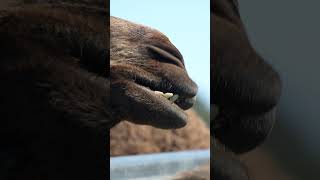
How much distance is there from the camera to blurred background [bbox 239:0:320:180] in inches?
165

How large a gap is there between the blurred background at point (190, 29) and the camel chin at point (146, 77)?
0.07 metres

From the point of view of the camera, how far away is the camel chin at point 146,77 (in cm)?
323

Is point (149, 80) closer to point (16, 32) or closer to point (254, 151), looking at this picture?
point (16, 32)

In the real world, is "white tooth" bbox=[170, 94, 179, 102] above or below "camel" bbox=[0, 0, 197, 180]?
below

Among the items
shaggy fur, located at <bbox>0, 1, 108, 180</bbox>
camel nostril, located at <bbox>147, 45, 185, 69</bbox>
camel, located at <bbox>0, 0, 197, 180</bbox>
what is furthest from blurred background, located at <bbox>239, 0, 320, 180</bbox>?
shaggy fur, located at <bbox>0, 1, 108, 180</bbox>

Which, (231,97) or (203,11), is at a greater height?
(203,11)

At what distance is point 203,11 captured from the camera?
12.4ft

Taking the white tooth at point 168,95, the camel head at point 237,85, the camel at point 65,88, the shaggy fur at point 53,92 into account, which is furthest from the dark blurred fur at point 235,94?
the shaggy fur at point 53,92

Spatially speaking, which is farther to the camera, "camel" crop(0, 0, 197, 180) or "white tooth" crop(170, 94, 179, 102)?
"white tooth" crop(170, 94, 179, 102)

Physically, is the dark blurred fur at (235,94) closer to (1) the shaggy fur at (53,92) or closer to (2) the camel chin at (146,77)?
(2) the camel chin at (146,77)

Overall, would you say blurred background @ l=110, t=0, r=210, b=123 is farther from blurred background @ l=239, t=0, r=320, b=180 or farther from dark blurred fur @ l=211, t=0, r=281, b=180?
blurred background @ l=239, t=0, r=320, b=180

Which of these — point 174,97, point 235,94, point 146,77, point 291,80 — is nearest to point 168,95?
point 174,97

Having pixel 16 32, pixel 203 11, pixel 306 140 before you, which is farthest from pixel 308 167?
pixel 16 32

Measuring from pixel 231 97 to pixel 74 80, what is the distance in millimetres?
1341
